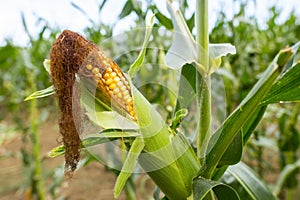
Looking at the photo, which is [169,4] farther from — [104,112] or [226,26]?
[226,26]

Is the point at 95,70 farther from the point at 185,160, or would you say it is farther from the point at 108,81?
the point at 185,160

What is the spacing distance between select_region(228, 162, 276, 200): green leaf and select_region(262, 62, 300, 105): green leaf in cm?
19

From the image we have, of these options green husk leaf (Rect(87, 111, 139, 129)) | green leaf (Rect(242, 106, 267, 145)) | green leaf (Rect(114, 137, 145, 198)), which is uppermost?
green husk leaf (Rect(87, 111, 139, 129))

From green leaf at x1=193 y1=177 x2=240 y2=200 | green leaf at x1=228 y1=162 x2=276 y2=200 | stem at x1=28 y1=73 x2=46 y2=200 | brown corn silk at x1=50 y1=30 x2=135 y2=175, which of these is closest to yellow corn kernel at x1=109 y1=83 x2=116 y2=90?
brown corn silk at x1=50 y1=30 x2=135 y2=175

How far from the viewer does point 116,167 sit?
1.30ft

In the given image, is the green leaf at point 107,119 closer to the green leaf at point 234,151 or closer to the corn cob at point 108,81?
the corn cob at point 108,81

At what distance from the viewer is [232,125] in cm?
34

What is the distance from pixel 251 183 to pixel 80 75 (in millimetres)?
330

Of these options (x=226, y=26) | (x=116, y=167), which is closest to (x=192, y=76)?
(x=116, y=167)

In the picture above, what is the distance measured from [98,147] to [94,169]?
243 cm

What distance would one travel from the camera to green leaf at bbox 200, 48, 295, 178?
30cm

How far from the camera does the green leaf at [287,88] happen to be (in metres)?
0.33

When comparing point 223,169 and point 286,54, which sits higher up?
point 286,54

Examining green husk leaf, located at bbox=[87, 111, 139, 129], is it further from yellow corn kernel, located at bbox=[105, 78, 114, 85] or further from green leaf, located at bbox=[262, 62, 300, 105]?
green leaf, located at bbox=[262, 62, 300, 105]
